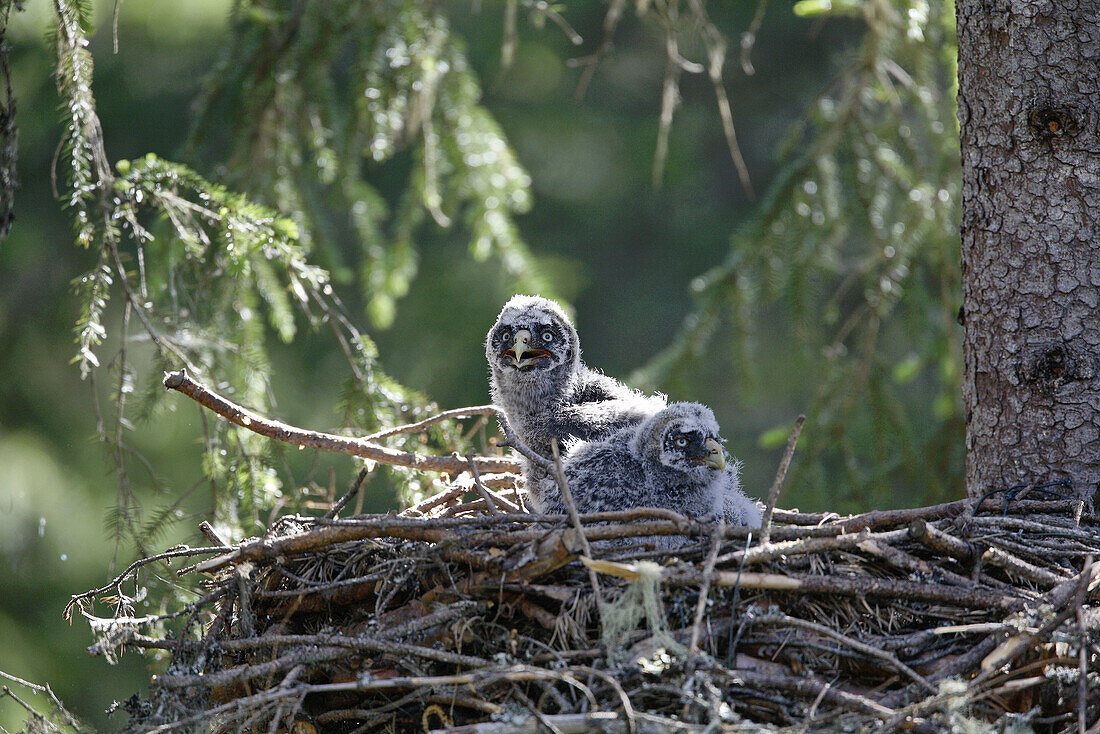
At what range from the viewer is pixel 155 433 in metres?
6.90

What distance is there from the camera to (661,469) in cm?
302

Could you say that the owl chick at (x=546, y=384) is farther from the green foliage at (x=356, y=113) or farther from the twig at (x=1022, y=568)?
the twig at (x=1022, y=568)

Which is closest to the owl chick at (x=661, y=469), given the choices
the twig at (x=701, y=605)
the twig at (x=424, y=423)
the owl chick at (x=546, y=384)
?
the owl chick at (x=546, y=384)

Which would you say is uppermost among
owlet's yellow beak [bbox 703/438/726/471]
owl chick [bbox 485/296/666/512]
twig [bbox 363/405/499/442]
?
owl chick [bbox 485/296/666/512]

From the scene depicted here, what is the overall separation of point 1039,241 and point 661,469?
1.25 metres

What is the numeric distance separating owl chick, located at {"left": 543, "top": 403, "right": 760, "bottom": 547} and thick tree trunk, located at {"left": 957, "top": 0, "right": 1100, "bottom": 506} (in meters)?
0.79

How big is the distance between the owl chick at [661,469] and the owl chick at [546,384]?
0.40 m

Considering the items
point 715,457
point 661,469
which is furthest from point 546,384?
point 715,457

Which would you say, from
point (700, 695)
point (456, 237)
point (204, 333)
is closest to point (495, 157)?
point (204, 333)

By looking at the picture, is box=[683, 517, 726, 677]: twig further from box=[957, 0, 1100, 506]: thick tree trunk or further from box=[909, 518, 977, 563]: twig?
box=[957, 0, 1100, 506]: thick tree trunk

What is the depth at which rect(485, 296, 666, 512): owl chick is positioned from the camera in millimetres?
3549

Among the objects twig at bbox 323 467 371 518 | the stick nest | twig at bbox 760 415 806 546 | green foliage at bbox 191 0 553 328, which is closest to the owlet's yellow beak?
the stick nest

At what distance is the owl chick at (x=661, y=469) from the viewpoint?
A: 2.93 meters

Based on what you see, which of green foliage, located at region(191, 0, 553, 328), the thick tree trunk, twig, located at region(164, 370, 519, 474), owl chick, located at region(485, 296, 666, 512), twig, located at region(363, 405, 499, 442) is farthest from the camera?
green foliage, located at region(191, 0, 553, 328)
